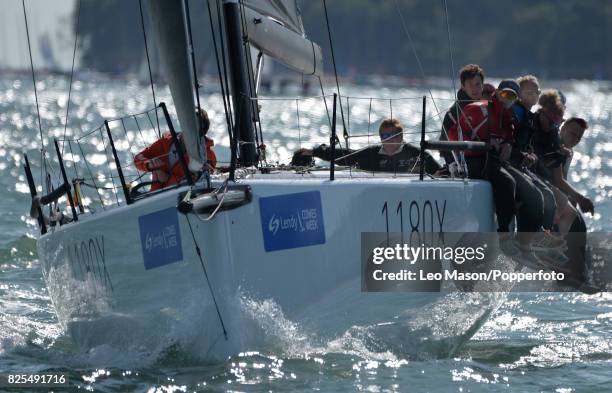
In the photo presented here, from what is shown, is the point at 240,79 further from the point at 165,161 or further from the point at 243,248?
the point at 243,248

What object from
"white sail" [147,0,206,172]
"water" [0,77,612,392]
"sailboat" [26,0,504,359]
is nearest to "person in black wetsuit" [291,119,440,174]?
"water" [0,77,612,392]

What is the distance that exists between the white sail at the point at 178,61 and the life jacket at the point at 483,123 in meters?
1.60

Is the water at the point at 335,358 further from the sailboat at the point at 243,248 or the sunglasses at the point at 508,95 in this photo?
the sunglasses at the point at 508,95

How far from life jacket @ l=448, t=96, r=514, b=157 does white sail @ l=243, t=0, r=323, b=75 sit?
1.38 metres

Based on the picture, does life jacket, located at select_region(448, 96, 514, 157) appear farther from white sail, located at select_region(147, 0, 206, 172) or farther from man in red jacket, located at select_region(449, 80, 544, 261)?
white sail, located at select_region(147, 0, 206, 172)

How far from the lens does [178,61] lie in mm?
5922

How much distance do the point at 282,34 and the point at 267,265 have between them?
231 cm

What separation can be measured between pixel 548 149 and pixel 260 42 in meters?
1.80

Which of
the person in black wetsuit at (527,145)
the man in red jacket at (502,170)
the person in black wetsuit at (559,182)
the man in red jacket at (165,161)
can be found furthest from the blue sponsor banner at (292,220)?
the person in black wetsuit at (559,182)

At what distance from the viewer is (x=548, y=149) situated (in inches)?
292

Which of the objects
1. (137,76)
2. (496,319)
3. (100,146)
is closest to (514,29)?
(137,76)

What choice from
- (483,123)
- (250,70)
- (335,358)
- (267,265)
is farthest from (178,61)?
(250,70)

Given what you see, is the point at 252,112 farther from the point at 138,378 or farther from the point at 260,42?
the point at 138,378

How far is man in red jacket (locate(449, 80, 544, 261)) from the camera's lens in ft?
22.2
